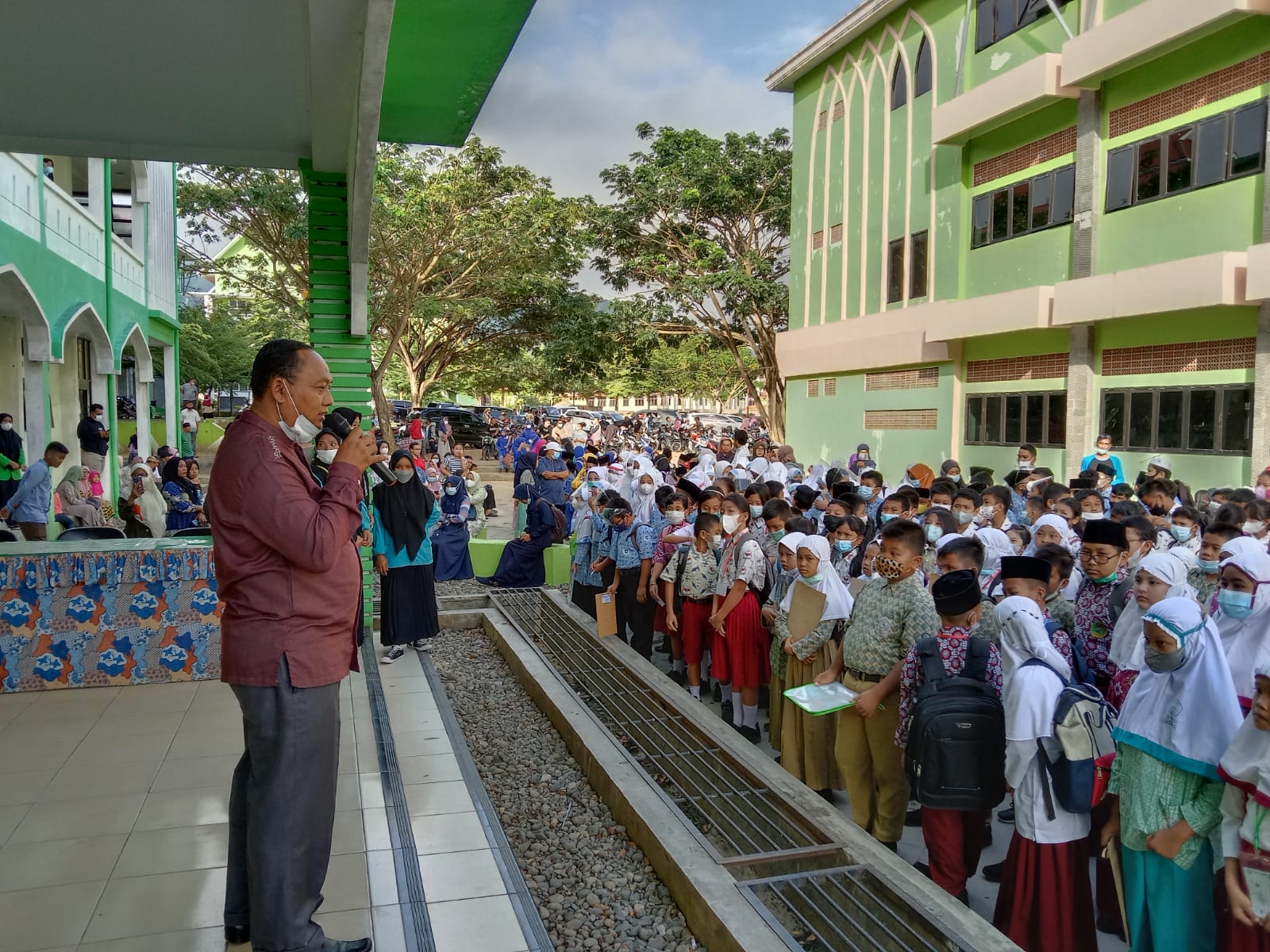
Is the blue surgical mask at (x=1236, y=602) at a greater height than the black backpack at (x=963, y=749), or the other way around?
the blue surgical mask at (x=1236, y=602)

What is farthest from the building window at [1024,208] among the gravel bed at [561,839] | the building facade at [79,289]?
the building facade at [79,289]

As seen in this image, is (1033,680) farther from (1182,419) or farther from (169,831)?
(1182,419)

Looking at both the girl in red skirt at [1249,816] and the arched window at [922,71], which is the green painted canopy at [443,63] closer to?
the girl in red skirt at [1249,816]

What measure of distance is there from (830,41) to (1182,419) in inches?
477

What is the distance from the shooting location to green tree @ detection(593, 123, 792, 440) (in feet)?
77.9

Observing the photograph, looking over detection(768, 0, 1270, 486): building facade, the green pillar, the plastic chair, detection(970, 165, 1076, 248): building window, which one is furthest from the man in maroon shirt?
detection(970, 165, 1076, 248): building window

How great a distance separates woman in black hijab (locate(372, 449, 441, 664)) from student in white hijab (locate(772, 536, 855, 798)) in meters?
3.33

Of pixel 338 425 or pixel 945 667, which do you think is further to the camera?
pixel 945 667

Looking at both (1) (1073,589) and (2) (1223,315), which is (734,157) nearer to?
(2) (1223,315)

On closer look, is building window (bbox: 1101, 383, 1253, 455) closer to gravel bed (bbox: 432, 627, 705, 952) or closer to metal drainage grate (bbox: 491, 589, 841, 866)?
metal drainage grate (bbox: 491, 589, 841, 866)

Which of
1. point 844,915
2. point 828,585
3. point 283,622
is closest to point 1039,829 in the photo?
point 844,915

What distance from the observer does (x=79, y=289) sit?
1438 cm

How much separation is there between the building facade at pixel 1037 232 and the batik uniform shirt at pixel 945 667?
9316mm

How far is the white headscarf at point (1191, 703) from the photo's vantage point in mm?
2988
